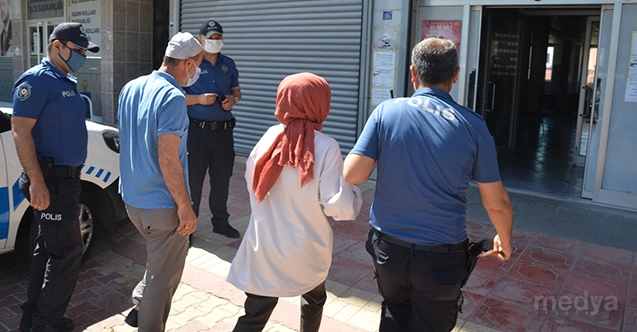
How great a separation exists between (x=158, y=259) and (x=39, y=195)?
0.83 metres

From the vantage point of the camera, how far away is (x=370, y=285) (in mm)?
4539

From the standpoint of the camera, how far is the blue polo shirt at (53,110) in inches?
130

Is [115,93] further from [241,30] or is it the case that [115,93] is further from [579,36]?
[579,36]

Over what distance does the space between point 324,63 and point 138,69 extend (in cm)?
538

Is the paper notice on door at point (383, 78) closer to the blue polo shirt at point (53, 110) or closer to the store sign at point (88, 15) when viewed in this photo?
the blue polo shirt at point (53, 110)

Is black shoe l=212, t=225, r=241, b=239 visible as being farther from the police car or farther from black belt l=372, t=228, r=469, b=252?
black belt l=372, t=228, r=469, b=252

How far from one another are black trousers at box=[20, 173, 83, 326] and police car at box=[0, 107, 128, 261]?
0.69 meters

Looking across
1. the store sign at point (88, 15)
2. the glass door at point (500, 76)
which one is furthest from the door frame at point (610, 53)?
the store sign at point (88, 15)

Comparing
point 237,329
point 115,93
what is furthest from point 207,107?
point 115,93

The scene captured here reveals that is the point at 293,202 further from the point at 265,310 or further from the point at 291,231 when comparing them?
the point at 265,310

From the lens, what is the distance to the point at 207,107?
5195mm

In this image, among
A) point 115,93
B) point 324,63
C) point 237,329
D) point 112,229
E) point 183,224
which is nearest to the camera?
point 237,329

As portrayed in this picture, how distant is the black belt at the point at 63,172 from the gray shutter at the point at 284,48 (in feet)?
17.5

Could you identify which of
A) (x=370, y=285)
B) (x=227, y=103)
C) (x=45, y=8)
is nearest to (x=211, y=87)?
(x=227, y=103)
